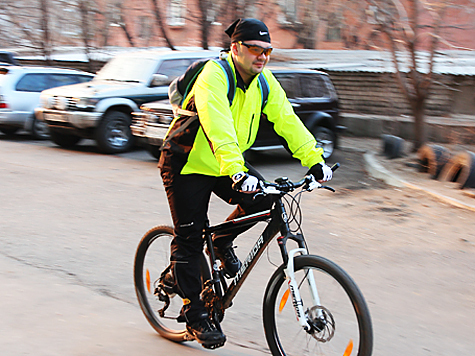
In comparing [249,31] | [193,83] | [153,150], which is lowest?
[153,150]

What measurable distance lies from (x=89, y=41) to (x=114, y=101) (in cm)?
987

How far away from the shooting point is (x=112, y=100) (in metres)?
12.1

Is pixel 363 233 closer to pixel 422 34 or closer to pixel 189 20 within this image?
pixel 422 34

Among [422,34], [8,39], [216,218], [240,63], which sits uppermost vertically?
[240,63]

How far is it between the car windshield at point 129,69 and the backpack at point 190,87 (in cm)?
905

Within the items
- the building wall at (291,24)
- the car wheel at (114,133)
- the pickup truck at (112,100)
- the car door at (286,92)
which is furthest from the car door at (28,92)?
the car door at (286,92)

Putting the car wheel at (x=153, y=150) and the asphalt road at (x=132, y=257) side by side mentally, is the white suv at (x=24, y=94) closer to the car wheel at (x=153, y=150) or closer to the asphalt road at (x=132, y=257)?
the car wheel at (x=153, y=150)

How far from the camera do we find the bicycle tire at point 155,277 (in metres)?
3.86

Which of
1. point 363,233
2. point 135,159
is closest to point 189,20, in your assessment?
point 135,159

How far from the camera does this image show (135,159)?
37.7 feet

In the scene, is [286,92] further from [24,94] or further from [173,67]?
[24,94]

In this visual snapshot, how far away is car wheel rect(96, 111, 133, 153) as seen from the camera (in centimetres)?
1199

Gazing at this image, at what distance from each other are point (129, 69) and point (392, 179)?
240 inches

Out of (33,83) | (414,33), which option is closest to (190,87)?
(414,33)
